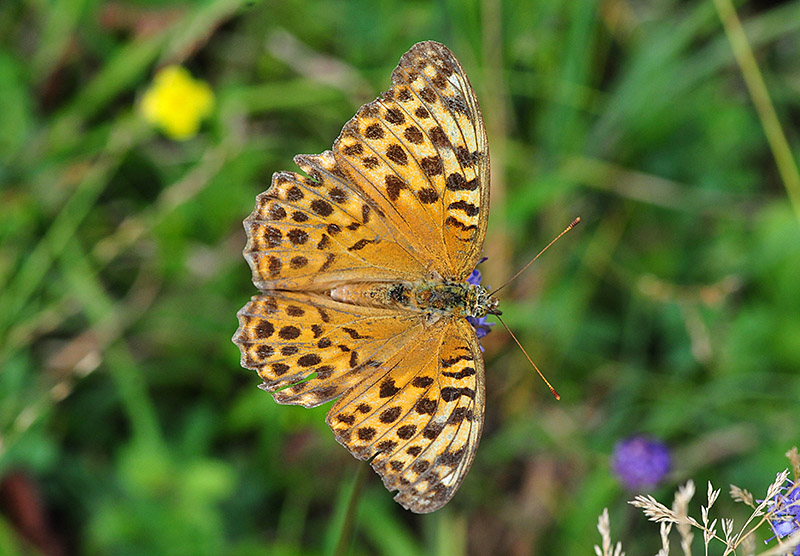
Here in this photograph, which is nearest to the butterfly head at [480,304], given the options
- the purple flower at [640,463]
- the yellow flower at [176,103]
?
the purple flower at [640,463]

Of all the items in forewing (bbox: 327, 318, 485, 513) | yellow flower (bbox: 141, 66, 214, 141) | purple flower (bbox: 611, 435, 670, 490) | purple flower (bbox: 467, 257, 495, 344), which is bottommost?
purple flower (bbox: 611, 435, 670, 490)

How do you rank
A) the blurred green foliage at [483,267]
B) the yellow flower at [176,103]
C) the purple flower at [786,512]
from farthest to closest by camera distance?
the yellow flower at [176,103] < the blurred green foliage at [483,267] < the purple flower at [786,512]

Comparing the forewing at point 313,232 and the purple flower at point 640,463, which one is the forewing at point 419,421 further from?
the purple flower at point 640,463

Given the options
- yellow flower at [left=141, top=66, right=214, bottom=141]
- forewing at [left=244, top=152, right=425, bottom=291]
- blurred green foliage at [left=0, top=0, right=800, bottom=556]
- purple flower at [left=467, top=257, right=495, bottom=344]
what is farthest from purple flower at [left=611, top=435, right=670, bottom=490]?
yellow flower at [left=141, top=66, right=214, bottom=141]

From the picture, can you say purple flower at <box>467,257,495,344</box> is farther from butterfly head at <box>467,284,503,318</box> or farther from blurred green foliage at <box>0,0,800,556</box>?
blurred green foliage at <box>0,0,800,556</box>

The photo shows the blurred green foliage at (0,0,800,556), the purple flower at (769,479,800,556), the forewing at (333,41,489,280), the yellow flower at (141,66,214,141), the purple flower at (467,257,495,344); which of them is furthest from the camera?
the yellow flower at (141,66,214,141)

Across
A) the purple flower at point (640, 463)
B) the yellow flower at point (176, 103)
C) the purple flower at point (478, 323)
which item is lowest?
the purple flower at point (640, 463)

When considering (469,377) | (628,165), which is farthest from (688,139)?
(469,377)

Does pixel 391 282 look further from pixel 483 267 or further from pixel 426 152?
pixel 483 267
